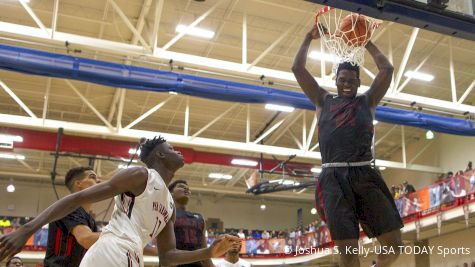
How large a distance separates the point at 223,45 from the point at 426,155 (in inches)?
519

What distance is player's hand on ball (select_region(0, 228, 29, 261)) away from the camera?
108 inches

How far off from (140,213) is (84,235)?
40.6 inches

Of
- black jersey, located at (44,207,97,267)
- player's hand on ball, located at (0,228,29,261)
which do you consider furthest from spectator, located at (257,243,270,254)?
player's hand on ball, located at (0,228,29,261)

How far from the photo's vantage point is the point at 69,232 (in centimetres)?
468

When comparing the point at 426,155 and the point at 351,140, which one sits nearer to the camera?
the point at 351,140

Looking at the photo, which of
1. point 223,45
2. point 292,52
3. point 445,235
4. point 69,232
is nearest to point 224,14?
point 223,45

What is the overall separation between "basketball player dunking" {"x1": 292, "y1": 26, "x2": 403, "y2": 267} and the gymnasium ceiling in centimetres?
950

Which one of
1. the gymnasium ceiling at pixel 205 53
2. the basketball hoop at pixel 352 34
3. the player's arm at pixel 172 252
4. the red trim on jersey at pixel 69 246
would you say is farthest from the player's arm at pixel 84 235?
the gymnasium ceiling at pixel 205 53

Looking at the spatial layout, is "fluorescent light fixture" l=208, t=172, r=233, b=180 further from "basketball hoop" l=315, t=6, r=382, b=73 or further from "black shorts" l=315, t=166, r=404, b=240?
"black shorts" l=315, t=166, r=404, b=240

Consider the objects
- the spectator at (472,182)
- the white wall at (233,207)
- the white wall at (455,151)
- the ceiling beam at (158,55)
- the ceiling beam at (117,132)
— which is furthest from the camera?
the white wall at (233,207)

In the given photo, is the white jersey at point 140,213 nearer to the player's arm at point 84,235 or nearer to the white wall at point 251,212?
the player's arm at point 84,235

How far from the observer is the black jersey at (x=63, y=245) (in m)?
4.66

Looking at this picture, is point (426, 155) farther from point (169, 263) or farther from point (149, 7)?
point (169, 263)

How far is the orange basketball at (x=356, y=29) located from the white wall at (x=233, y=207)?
89.9ft
